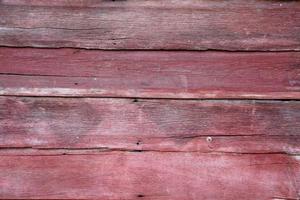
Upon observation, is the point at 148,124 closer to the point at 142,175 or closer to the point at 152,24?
the point at 142,175

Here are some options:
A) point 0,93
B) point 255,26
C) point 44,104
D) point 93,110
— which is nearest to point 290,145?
point 255,26

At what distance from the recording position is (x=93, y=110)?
3.43ft

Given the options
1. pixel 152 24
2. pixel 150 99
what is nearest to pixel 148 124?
pixel 150 99

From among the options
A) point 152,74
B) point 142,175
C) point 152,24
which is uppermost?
point 152,24

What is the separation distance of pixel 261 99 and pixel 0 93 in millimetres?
638

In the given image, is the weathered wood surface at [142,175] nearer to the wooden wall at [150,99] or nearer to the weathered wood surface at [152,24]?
the wooden wall at [150,99]

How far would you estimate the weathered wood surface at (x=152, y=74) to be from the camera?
40.9 inches

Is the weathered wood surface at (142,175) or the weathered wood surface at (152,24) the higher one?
the weathered wood surface at (152,24)

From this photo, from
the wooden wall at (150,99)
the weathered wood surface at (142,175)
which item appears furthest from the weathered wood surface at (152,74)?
the weathered wood surface at (142,175)

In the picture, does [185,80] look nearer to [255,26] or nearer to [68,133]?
Answer: [255,26]

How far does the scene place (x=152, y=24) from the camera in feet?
3.38

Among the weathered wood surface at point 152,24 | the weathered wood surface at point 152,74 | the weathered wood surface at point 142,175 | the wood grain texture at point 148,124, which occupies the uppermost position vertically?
the weathered wood surface at point 152,24

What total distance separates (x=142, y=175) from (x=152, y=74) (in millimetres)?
251

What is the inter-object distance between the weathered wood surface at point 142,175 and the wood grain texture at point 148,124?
1.1 inches
